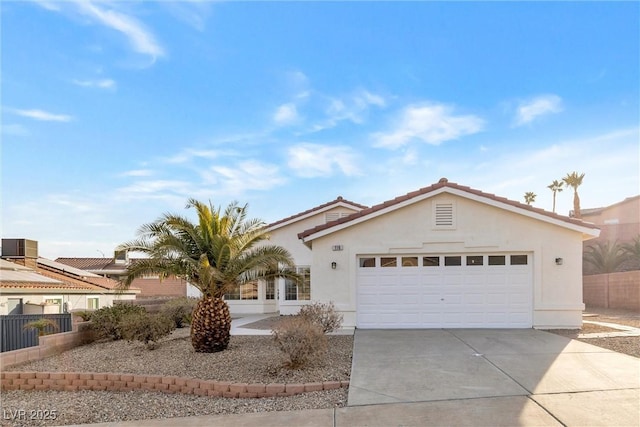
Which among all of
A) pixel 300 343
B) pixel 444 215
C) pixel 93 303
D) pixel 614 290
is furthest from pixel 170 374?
pixel 614 290

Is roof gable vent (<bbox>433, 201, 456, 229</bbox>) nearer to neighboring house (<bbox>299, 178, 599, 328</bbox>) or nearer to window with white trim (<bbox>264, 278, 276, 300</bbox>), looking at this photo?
neighboring house (<bbox>299, 178, 599, 328</bbox>)

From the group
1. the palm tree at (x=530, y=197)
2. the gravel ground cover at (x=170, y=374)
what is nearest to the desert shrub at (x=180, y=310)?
the gravel ground cover at (x=170, y=374)

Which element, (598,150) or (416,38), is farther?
(598,150)

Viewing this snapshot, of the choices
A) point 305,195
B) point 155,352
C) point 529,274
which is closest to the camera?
point 155,352

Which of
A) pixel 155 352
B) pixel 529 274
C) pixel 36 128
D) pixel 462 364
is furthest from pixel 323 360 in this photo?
pixel 36 128

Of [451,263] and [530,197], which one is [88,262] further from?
[530,197]

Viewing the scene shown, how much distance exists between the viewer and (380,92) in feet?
47.7

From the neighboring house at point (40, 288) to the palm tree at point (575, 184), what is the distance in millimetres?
34244

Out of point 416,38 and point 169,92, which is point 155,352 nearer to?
point 169,92

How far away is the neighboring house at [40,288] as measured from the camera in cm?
1459

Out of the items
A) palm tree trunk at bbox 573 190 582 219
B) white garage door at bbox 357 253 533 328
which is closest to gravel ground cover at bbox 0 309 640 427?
white garage door at bbox 357 253 533 328

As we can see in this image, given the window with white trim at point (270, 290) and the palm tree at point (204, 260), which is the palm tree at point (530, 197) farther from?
the palm tree at point (204, 260)

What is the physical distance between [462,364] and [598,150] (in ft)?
35.4

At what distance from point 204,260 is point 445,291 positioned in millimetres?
7579
